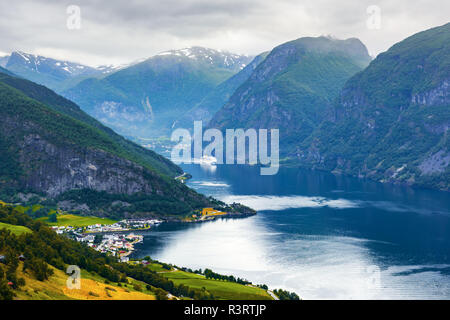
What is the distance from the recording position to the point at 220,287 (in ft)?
330

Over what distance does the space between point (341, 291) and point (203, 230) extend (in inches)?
2699

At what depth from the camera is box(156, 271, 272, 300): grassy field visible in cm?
9579

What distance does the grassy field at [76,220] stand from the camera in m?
167

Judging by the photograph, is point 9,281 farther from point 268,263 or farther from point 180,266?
point 268,263

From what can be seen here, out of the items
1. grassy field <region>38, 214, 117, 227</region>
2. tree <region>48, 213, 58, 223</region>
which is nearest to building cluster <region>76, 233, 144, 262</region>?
grassy field <region>38, 214, 117, 227</region>

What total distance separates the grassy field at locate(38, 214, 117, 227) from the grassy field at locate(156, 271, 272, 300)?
66.4 metres

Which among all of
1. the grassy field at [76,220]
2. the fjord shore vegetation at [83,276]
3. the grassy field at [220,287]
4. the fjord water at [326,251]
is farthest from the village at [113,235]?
the grassy field at [220,287]

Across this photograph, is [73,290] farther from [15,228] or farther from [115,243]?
[115,243]

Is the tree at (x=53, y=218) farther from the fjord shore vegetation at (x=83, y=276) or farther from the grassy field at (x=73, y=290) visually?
the grassy field at (x=73, y=290)

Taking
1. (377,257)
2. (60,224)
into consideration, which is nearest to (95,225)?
(60,224)

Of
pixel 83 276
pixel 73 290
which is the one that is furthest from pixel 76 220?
pixel 73 290

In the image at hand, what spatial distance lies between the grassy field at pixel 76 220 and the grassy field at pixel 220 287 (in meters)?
66.4

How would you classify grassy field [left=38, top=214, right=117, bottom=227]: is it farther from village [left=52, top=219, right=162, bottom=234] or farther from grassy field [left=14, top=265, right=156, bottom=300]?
grassy field [left=14, top=265, right=156, bottom=300]

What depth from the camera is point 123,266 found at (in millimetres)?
Answer: 106250
